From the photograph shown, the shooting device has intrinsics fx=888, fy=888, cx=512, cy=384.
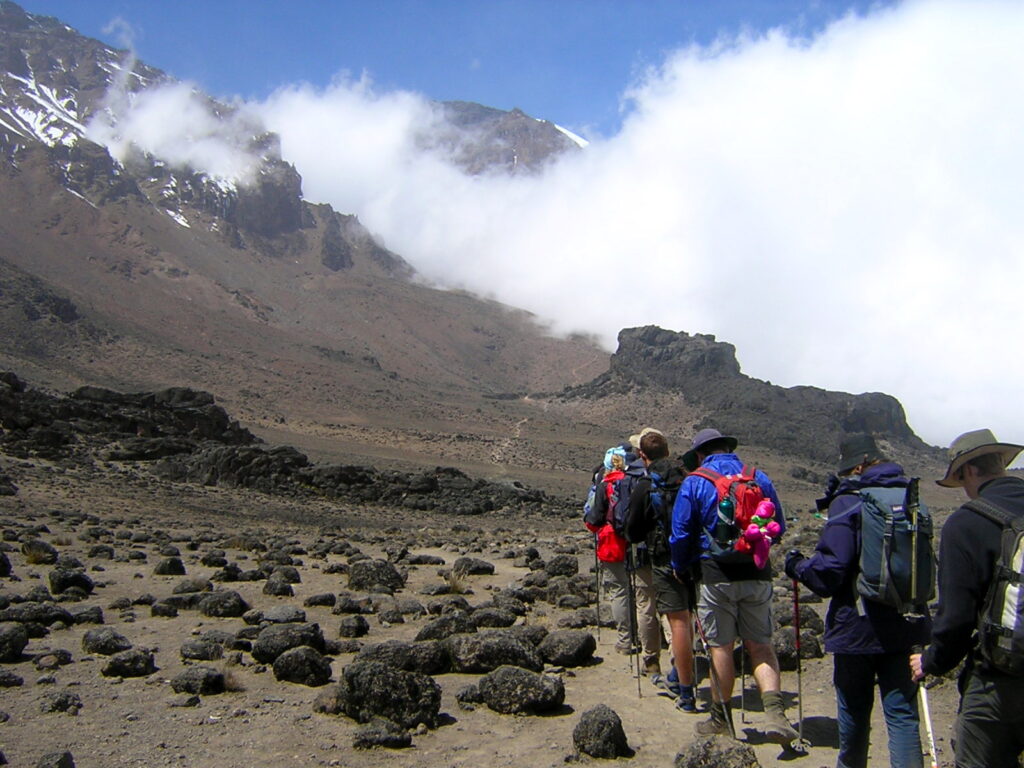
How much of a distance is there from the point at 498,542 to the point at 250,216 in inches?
6258

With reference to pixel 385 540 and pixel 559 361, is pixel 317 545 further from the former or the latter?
pixel 559 361

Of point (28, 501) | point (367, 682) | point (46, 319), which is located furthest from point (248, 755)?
point (46, 319)

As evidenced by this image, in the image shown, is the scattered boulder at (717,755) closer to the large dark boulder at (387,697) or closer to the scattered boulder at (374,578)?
the large dark boulder at (387,697)

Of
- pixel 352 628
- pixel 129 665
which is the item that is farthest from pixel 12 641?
pixel 352 628

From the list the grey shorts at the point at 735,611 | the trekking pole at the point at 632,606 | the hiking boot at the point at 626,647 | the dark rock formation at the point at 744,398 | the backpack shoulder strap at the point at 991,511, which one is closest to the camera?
the backpack shoulder strap at the point at 991,511

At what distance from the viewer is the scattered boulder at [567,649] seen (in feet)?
27.3

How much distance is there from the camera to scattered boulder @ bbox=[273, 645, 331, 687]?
7.50 metres

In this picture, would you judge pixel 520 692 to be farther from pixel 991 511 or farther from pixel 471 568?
pixel 471 568

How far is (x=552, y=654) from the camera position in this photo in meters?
8.41

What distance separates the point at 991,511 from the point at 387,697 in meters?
4.33

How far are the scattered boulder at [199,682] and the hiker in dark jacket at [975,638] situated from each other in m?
5.46

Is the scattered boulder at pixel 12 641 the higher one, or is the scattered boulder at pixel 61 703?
the scattered boulder at pixel 12 641

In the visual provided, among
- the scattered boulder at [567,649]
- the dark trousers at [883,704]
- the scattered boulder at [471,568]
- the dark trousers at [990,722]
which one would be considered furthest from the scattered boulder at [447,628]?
the dark trousers at [990,722]

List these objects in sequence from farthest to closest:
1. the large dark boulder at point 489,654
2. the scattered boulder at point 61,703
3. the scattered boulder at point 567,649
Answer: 1. the scattered boulder at point 567,649
2. the large dark boulder at point 489,654
3. the scattered boulder at point 61,703
